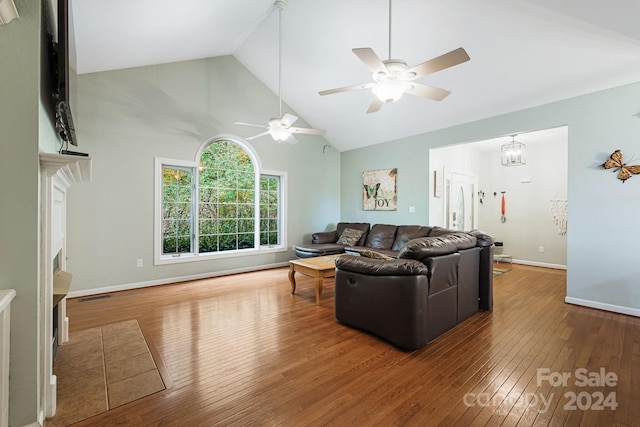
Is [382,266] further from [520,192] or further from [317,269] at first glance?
[520,192]

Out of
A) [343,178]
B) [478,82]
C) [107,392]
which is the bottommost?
[107,392]

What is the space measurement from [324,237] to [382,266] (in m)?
3.70

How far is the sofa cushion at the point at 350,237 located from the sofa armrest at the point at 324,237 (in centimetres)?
16

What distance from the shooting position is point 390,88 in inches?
94.3

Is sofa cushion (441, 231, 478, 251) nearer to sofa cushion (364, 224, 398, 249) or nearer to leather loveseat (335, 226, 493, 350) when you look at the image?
leather loveseat (335, 226, 493, 350)

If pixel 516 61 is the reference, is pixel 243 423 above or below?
below

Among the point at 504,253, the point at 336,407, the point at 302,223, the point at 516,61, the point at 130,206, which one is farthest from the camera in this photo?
the point at 504,253

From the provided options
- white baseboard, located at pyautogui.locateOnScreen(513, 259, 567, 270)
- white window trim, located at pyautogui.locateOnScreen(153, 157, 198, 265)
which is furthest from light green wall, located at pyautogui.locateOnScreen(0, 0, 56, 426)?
white baseboard, located at pyautogui.locateOnScreen(513, 259, 567, 270)

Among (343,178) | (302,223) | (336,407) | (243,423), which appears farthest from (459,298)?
(343,178)

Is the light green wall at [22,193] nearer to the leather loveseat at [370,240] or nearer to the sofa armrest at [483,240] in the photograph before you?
the sofa armrest at [483,240]

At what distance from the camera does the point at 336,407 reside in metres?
1.71

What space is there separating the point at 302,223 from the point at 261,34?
3.69m

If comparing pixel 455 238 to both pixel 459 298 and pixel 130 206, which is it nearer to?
pixel 459 298

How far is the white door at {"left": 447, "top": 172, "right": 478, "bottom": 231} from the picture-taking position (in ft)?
20.3
